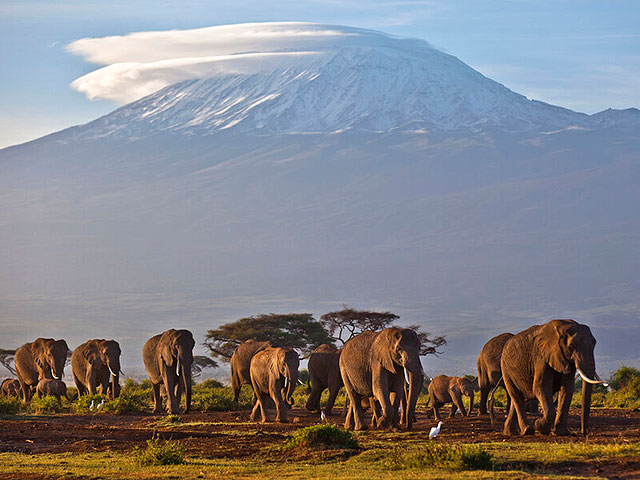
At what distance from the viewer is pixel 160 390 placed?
29.8 metres

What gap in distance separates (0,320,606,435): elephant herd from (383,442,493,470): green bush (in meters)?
2.77

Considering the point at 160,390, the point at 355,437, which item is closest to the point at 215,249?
the point at 160,390

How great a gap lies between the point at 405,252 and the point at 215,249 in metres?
31.0

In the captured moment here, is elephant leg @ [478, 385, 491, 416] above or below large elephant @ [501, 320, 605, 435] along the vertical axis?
below

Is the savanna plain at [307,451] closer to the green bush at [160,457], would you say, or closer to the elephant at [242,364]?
the green bush at [160,457]

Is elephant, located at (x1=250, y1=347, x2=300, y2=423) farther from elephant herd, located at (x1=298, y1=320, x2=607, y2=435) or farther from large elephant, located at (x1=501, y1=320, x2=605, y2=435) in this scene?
large elephant, located at (x1=501, y1=320, x2=605, y2=435)

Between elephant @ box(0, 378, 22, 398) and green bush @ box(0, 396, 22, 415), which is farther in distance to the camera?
elephant @ box(0, 378, 22, 398)

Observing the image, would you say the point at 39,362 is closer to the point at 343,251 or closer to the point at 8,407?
the point at 8,407

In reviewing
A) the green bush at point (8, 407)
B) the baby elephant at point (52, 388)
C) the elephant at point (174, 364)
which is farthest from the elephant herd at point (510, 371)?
the baby elephant at point (52, 388)

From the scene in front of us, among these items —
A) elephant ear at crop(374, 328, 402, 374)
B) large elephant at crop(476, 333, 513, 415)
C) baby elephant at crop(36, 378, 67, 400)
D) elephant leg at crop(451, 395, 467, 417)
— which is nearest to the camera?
elephant ear at crop(374, 328, 402, 374)

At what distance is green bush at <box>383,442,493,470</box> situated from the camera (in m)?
14.3

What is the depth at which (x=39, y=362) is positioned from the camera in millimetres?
36438

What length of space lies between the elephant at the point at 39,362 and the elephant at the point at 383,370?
651 inches

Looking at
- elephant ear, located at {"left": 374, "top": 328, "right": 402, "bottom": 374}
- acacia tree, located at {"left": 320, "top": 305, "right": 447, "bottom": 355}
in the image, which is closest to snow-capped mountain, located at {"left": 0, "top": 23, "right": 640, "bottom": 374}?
acacia tree, located at {"left": 320, "top": 305, "right": 447, "bottom": 355}
